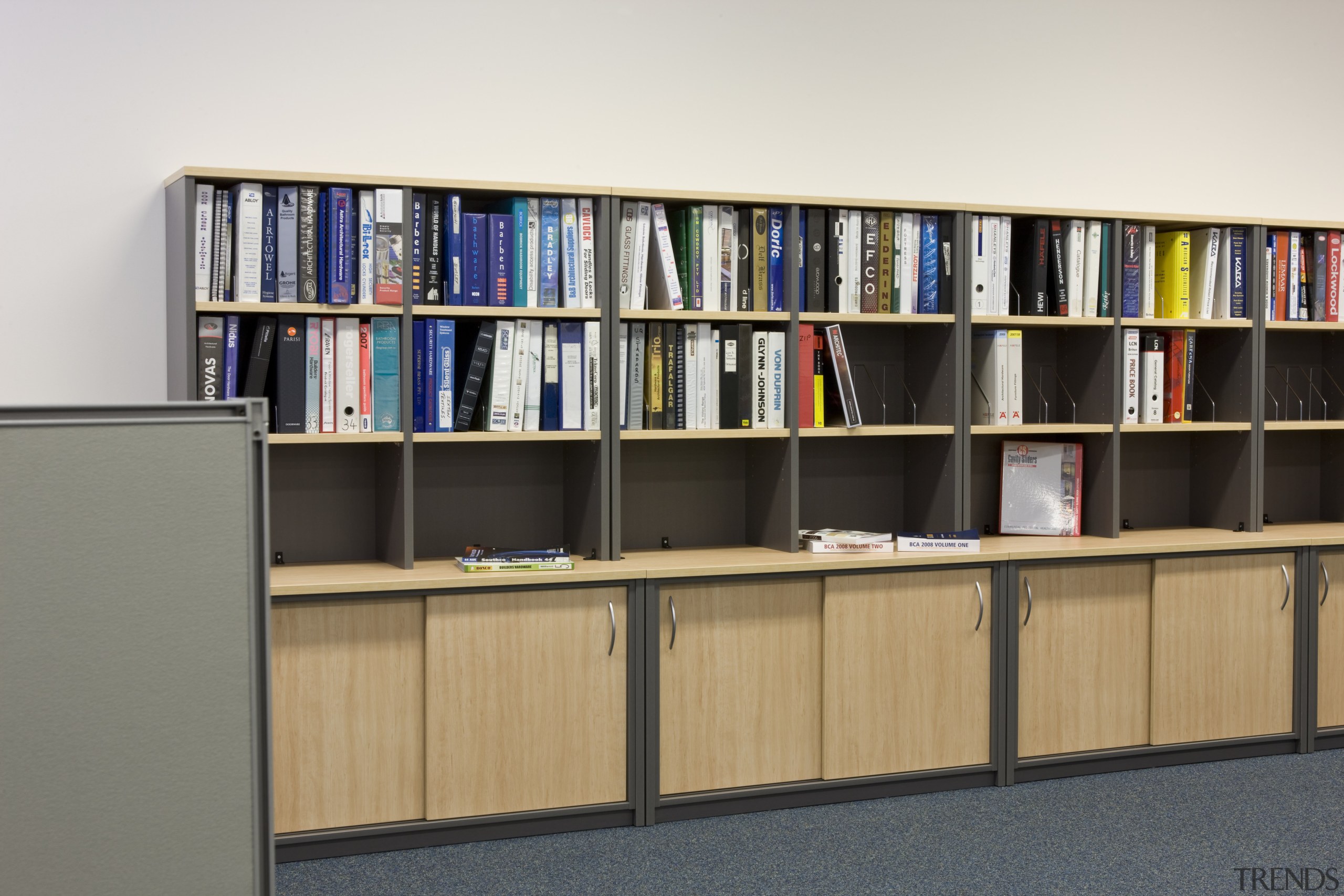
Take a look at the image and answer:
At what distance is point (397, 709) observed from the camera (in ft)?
10.4

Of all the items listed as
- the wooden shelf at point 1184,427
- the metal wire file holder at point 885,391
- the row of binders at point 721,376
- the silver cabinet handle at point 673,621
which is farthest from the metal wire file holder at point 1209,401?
the silver cabinet handle at point 673,621

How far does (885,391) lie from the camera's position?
4.07m

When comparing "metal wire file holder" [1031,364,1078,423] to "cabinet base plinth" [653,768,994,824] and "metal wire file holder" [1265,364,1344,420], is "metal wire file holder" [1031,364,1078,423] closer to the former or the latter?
"metal wire file holder" [1265,364,1344,420]

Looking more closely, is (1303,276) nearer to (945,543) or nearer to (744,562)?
(945,543)

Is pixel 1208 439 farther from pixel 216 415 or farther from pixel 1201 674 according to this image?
pixel 216 415

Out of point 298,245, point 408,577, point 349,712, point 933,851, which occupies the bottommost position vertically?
point 933,851

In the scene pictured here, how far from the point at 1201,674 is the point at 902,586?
Answer: 1211mm

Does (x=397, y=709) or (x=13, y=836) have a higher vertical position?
(x=13, y=836)

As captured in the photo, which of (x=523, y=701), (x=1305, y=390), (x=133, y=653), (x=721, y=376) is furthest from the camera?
(x=1305, y=390)

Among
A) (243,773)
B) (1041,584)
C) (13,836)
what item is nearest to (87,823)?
(13,836)

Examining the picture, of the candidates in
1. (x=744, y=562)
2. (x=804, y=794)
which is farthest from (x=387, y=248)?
(x=804, y=794)

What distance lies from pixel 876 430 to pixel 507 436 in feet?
4.00

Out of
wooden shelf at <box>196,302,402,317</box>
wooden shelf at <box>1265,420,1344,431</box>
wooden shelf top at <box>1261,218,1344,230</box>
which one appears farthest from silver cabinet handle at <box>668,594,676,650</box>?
wooden shelf top at <box>1261,218,1344,230</box>

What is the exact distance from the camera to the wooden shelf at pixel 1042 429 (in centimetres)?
380
